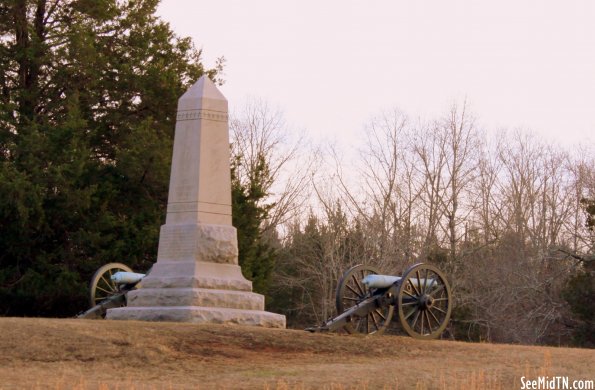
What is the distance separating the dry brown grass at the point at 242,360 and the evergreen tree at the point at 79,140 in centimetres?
936

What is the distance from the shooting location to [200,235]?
55.7 ft

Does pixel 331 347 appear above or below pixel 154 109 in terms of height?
below

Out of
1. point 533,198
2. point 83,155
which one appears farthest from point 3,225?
point 533,198

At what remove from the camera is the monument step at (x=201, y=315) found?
15.8 meters

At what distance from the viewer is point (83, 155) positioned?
80.2ft

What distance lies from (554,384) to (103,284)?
1243cm

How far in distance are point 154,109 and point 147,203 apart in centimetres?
315

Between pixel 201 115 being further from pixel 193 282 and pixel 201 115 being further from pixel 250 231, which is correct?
pixel 250 231

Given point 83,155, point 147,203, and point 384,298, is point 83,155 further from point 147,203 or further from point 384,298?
point 384,298

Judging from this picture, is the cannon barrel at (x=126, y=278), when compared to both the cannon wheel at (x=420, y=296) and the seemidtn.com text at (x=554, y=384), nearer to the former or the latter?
the cannon wheel at (x=420, y=296)

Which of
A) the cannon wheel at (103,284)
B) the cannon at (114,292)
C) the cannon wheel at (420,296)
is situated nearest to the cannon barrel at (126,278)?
the cannon at (114,292)

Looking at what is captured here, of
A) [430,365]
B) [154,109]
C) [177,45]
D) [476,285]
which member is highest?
[177,45]

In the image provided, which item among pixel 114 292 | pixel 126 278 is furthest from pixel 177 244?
pixel 114 292

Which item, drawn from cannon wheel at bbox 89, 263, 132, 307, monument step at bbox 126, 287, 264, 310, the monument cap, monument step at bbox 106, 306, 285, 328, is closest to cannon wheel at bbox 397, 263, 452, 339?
monument step at bbox 106, 306, 285, 328
